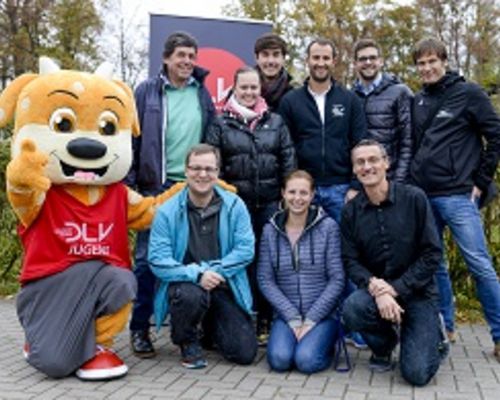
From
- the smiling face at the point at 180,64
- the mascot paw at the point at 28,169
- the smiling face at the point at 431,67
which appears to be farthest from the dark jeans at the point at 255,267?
the mascot paw at the point at 28,169

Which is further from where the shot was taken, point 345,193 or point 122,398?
point 345,193

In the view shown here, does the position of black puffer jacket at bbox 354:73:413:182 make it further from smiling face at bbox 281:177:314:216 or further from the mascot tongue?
the mascot tongue

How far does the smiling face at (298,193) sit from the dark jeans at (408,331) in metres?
0.75

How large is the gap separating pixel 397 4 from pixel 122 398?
2614 cm

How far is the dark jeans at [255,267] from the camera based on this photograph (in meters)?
5.69

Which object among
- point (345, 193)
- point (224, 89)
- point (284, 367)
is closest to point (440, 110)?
point (345, 193)

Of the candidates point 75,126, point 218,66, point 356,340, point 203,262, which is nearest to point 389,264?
point 356,340

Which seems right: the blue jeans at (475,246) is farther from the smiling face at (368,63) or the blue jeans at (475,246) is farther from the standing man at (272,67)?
the standing man at (272,67)

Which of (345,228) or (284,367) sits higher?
(345,228)

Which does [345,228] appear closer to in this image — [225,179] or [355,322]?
[355,322]

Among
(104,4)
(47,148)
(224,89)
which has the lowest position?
(47,148)

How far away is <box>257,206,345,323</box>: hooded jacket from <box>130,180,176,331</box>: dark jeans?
2.94ft

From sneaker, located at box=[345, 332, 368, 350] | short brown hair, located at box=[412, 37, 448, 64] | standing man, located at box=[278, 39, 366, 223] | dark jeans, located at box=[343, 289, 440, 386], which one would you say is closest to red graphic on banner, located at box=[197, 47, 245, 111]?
standing man, located at box=[278, 39, 366, 223]

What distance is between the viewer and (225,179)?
5.71 metres
